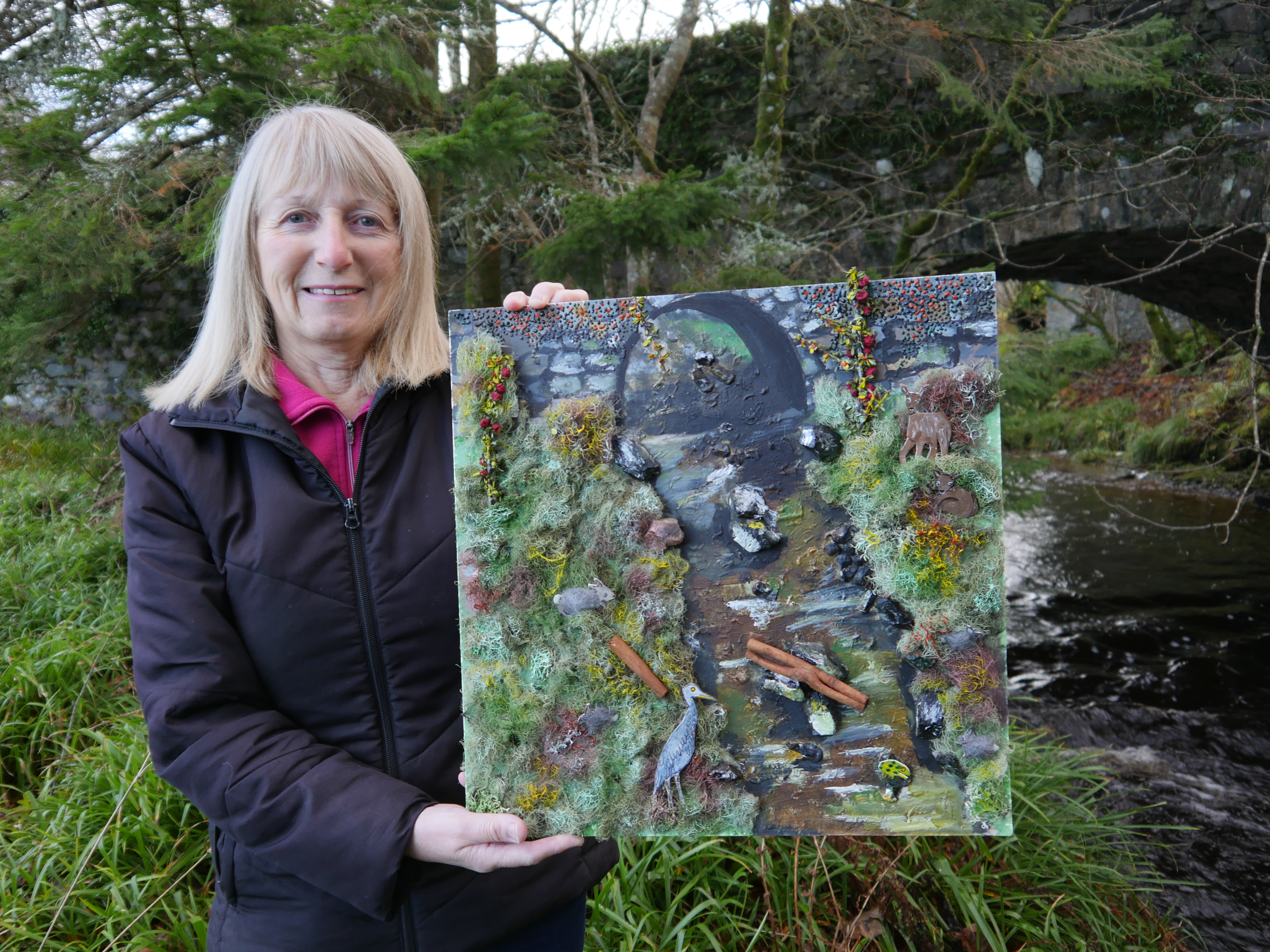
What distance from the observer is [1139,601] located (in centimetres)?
630

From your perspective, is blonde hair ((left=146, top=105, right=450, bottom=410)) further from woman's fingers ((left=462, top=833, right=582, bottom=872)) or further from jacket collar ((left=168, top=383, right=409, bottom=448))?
woman's fingers ((left=462, top=833, right=582, bottom=872))

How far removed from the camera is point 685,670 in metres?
1.08

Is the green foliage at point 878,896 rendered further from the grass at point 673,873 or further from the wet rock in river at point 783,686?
the wet rock in river at point 783,686

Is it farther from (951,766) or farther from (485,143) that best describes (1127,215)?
(951,766)

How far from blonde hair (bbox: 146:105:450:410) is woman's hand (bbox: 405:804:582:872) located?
640mm

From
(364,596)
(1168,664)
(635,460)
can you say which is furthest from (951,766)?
(1168,664)

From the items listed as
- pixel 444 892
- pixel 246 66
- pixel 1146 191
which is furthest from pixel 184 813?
pixel 1146 191

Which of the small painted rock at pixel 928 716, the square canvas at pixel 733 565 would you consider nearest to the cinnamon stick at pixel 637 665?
the square canvas at pixel 733 565

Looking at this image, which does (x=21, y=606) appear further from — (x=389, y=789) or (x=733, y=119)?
(x=733, y=119)

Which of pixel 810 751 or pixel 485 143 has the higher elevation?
pixel 485 143

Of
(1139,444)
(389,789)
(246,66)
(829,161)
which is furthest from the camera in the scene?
(1139,444)

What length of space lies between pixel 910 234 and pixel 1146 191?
1.44m

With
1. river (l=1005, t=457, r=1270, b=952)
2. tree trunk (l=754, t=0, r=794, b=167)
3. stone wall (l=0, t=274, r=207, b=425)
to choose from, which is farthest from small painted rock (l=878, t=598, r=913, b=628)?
stone wall (l=0, t=274, r=207, b=425)

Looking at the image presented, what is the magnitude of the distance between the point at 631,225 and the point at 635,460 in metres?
2.17
